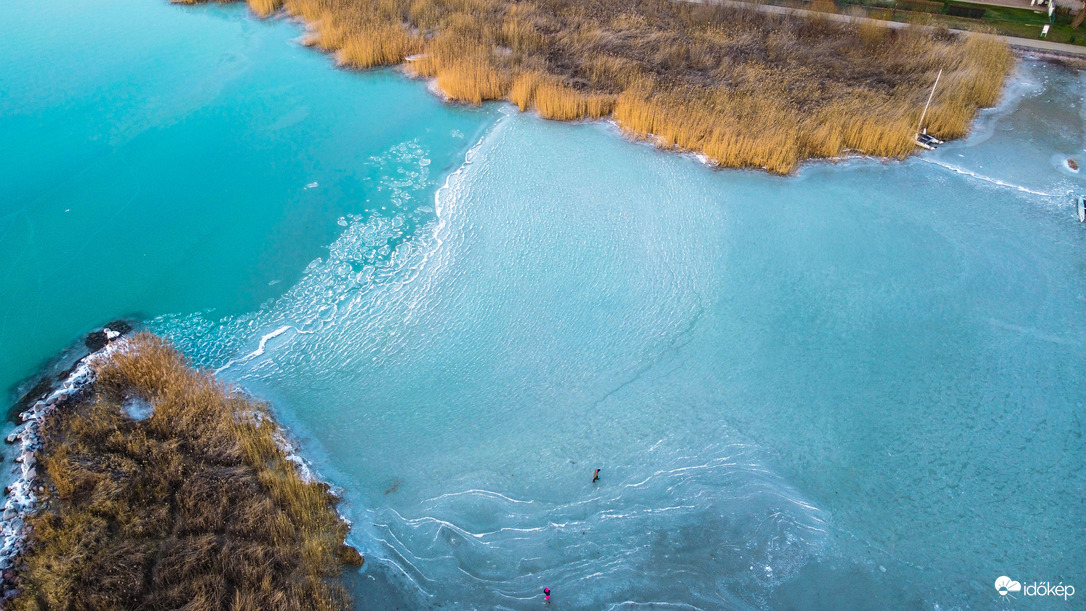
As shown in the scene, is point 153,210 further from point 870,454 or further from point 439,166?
point 870,454

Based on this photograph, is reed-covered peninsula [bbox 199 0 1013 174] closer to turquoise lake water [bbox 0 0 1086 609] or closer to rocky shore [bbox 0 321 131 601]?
turquoise lake water [bbox 0 0 1086 609]

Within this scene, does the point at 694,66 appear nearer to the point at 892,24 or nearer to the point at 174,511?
the point at 892,24

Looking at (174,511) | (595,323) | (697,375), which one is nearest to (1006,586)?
(697,375)

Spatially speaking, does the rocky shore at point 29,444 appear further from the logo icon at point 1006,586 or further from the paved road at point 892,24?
the paved road at point 892,24

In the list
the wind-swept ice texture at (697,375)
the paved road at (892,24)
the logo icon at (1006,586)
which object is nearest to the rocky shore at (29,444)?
the wind-swept ice texture at (697,375)

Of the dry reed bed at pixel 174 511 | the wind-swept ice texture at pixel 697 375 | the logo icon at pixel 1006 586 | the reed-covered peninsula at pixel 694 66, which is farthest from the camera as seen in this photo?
the reed-covered peninsula at pixel 694 66

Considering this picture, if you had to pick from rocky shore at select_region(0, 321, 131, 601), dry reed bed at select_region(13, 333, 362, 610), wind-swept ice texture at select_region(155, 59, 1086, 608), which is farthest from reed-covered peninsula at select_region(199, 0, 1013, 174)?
dry reed bed at select_region(13, 333, 362, 610)

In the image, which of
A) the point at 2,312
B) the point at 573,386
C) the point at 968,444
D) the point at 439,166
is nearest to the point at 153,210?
the point at 2,312
